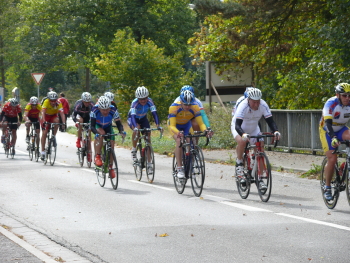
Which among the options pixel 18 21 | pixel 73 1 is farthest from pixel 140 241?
pixel 18 21

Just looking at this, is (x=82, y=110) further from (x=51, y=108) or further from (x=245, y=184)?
(x=245, y=184)

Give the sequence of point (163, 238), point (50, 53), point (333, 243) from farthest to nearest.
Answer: point (50, 53), point (163, 238), point (333, 243)

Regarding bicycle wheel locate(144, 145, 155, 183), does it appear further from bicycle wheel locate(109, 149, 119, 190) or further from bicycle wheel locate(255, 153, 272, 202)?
bicycle wheel locate(255, 153, 272, 202)

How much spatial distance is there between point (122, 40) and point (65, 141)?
540 centimetres

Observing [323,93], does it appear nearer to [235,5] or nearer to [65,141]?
[235,5]

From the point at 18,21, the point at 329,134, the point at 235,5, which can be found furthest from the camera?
the point at 18,21

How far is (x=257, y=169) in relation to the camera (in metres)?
10.4

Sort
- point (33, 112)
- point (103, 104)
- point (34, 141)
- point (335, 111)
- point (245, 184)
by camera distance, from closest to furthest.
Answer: point (335, 111) → point (245, 184) → point (103, 104) → point (33, 112) → point (34, 141)

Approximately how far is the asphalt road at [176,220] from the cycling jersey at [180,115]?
1.21 metres

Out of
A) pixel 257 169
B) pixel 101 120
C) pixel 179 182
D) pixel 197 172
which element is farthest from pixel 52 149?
pixel 257 169

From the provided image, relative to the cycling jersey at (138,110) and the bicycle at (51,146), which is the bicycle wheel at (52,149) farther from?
the cycling jersey at (138,110)

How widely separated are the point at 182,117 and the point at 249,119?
171 centimetres

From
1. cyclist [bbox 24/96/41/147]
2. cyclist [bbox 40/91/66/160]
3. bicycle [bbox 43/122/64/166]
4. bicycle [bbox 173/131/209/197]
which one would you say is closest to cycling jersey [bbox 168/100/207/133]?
bicycle [bbox 173/131/209/197]

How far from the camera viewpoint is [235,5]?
19438mm
